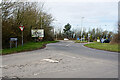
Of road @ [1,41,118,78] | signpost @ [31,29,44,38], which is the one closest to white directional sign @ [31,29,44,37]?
signpost @ [31,29,44,38]

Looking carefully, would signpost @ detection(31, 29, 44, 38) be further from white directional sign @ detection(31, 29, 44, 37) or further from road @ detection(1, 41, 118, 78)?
road @ detection(1, 41, 118, 78)

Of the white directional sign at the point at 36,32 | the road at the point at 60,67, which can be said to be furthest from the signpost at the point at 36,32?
the road at the point at 60,67

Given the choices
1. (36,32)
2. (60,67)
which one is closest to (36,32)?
(36,32)

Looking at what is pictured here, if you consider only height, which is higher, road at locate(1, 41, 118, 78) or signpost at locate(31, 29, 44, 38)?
signpost at locate(31, 29, 44, 38)

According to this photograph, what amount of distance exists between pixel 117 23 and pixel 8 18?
2689 cm

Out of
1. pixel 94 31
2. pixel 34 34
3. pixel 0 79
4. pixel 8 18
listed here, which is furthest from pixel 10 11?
pixel 94 31

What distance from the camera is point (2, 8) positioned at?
16.3 metres

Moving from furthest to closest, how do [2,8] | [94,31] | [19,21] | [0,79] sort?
1. [94,31]
2. [19,21]
3. [2,8]
4. [0,79]

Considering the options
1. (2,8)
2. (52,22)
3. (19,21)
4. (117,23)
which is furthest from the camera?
(52,22)

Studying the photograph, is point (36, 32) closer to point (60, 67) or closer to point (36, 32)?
point (36, 32)

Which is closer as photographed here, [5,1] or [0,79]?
[0,79]

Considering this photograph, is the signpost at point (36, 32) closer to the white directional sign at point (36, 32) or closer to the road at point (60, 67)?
the white directional sign at point (36, 32)

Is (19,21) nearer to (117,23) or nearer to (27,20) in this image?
(27,20)

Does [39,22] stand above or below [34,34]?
above
